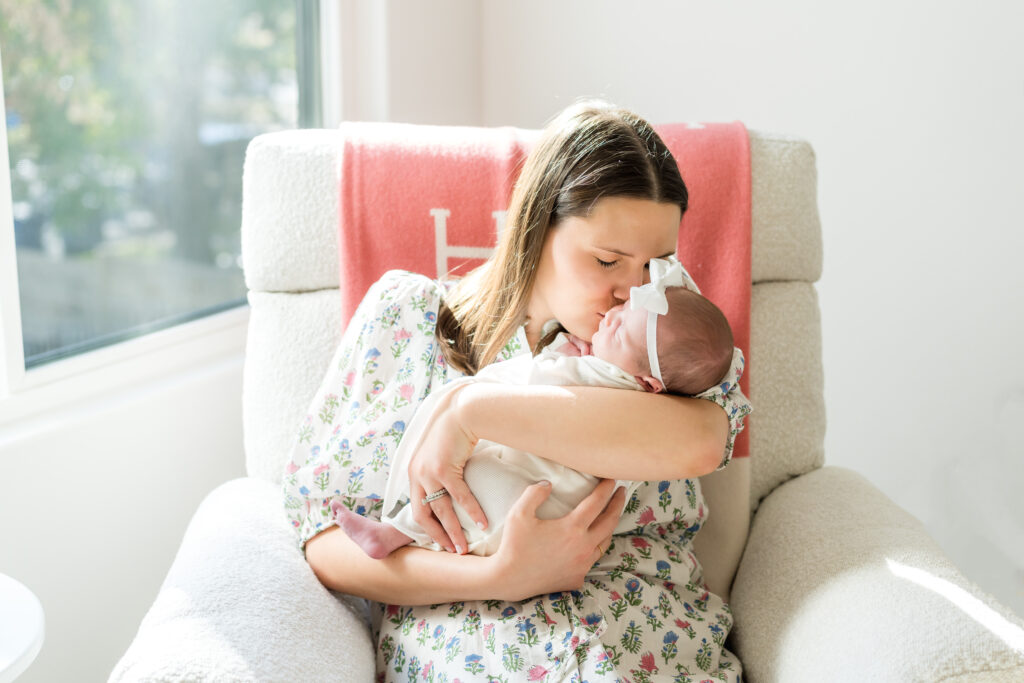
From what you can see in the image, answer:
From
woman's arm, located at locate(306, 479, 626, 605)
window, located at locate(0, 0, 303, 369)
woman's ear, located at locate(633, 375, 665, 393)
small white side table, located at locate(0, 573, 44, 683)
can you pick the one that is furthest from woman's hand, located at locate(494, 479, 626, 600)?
window, located at locate(0, 0, 303, 369)

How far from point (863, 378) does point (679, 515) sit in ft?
3.35

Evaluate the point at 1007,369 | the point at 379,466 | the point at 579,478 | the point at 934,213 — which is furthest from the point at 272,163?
the point at 1007,369

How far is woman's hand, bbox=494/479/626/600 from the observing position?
1.08 meters

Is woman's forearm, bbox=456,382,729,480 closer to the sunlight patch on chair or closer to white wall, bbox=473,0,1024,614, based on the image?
the sunlight patch on chair

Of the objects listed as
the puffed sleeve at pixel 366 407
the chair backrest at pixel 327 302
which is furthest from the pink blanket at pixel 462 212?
the puffed sleeve at pixel 366 407

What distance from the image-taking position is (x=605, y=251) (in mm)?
1153

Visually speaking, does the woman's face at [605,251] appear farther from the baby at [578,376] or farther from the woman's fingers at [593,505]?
the woman's fingers at [593,505]

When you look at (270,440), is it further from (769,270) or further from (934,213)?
(934,213)

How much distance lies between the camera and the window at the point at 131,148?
151 cm

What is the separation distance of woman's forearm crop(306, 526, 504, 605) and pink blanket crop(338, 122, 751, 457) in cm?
39

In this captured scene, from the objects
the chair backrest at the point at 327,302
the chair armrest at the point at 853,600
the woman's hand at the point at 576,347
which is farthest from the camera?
the chair backrest at the point at 327,302

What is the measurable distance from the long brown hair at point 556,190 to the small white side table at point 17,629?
0.59 meters

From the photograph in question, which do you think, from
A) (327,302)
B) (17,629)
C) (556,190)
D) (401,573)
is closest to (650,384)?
(556,190)

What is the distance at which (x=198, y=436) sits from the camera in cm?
175
